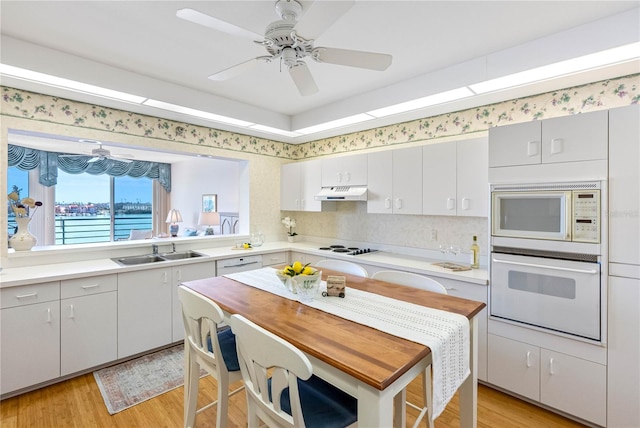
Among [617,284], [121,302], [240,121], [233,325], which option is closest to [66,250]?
[121,302]

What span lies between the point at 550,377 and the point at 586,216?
1.14 metres

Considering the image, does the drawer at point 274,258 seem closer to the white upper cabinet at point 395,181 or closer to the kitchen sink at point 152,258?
the kitchen sink at point 152,258

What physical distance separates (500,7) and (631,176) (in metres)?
1.28

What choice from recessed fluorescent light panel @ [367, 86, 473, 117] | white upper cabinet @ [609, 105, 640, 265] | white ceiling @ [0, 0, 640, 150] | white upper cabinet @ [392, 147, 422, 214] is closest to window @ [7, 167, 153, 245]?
white ceiling @ [0, 0, 640, 150]

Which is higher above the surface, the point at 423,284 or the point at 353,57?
the point at 353,57

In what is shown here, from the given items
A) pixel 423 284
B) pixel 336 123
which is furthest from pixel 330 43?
pixel 423 284

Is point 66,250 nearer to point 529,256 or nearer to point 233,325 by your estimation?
point 233,325

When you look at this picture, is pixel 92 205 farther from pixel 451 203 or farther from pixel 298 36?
pixel 451 203

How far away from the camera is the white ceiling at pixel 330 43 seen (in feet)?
6.08

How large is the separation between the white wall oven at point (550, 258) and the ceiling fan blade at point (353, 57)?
1377mm

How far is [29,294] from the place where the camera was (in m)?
2.33

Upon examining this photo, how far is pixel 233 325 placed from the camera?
1290mm

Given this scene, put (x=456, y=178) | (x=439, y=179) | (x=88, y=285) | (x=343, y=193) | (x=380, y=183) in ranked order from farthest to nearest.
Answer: (x=343, y=193) → (x=380, y=183) → (x=439, y=179) → (x=456, y=178) → (x=88, y=285)

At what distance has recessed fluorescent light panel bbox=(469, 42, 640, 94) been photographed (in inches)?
78.2
